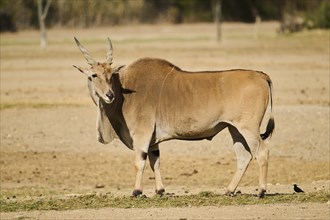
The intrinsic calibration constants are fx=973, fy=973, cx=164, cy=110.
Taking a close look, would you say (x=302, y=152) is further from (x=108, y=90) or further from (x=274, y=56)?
(x=274, y=56)

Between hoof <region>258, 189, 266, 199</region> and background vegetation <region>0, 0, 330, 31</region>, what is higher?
hoof <region>258, 189, 266, 199</region>

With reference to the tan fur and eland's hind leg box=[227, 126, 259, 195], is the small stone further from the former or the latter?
eland's hind leg box=[227, 126, 259, 195]

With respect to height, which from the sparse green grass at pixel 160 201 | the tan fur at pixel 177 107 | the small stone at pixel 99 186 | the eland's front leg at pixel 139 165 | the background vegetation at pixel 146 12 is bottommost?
the background vegetation at pixel 146 12

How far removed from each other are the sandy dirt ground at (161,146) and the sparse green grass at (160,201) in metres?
0.33

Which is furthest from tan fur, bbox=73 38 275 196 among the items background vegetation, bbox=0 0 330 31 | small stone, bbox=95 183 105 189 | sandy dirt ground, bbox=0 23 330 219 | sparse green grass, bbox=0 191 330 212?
background vegetation, bbox=0 0 330 31

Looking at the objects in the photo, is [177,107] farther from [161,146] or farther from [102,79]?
[161,146]

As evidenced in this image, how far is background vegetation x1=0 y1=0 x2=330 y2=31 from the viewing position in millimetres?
52406

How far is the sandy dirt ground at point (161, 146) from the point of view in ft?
46.0

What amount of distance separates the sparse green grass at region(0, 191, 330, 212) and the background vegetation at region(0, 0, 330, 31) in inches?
1406

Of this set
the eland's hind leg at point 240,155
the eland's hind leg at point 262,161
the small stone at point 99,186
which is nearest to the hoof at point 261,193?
the eland's hind leg at point 262,161

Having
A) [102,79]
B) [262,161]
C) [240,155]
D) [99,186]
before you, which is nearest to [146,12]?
[99,186]

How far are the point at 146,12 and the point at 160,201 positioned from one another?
48646 millimetres

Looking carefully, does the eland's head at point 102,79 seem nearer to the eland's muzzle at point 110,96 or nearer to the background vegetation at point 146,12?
the eland's muzzle at point 110,96

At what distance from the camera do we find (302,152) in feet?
61.6
